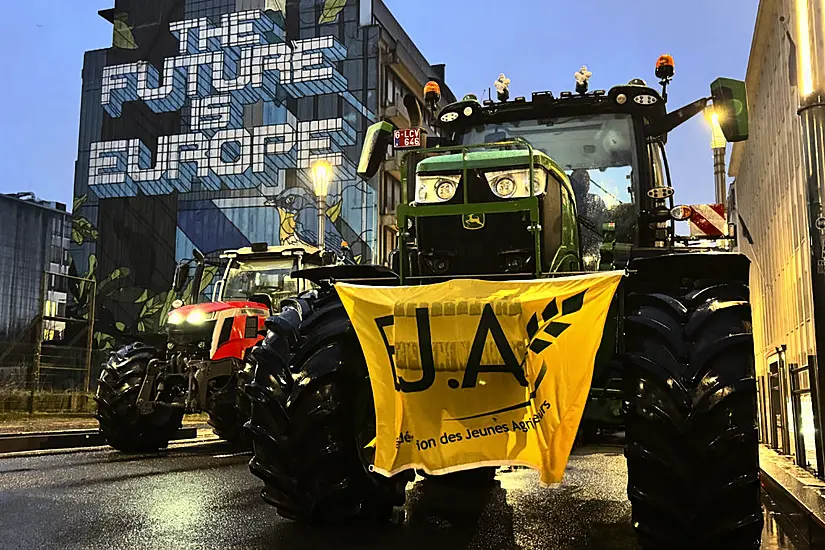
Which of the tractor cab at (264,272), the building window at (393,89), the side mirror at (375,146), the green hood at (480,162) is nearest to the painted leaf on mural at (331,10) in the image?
the building window at (393,89)

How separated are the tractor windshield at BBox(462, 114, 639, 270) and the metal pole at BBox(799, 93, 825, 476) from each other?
1501 millimetres

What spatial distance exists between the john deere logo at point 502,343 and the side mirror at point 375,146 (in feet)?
6.73

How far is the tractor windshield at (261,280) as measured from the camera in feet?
39.5

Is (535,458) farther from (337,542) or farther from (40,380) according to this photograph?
(40,380)

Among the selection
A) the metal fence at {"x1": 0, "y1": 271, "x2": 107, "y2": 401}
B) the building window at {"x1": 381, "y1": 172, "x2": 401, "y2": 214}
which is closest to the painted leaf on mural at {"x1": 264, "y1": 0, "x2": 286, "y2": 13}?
the building window at {"x1": 381, "y1": 172, "x2": 401, "y2": 214}

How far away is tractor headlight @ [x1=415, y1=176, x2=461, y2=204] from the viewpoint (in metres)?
4.93

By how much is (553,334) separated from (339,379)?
1.20 metres

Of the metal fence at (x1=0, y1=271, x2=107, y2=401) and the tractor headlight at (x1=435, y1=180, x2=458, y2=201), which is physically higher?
the tractor headlight at (x1=435, y1=180, x2=458, y2=201)

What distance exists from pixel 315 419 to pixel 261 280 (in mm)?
8069

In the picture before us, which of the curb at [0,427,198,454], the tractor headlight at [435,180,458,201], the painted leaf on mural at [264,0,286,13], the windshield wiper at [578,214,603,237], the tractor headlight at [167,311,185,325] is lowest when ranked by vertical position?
the curb at [0,427,198,454]

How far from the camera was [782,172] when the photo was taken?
2547 centimetres

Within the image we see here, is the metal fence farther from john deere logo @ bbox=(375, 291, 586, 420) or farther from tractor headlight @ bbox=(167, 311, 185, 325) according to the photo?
john deere logo @ bbox=(375, 291, 586, 420)

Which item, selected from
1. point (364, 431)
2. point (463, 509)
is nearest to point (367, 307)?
point (364, 431)

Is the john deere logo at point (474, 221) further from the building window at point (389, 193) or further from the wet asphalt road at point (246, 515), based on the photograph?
the building window at point (389, 193)
